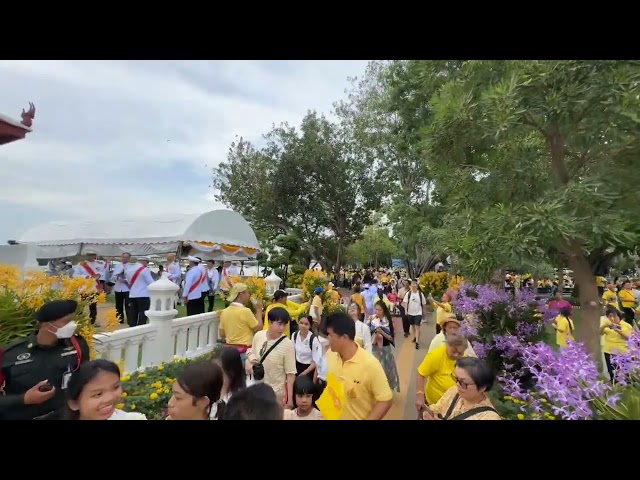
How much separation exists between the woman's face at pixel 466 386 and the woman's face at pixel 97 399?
1.84 meters

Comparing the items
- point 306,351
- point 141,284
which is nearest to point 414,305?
point 306,351

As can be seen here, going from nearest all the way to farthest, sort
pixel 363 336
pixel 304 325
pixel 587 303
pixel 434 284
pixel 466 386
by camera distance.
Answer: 1. pixel 466 386
2. pixel 304 325
3. pixel 587 303
4. pixel 363 336
5. pixel 434 284

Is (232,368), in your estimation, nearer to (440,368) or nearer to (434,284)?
(440,368)

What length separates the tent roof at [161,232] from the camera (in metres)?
10.8

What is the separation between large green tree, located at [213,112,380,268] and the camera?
66.3 feet

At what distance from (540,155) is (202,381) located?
4.48m

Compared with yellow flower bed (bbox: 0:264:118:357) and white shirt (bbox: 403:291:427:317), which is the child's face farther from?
white shirt (bbox: 403:291:427:317)

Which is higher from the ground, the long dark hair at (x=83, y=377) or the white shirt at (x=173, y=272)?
the white shirt at (x=173, y=272)

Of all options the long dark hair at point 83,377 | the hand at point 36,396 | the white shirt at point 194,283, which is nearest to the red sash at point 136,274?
the white shirt at point 194,283

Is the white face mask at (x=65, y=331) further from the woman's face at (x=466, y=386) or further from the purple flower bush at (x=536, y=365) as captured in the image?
the purple flower bush at (x=536, y=365)

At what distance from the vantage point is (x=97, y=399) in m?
1.99

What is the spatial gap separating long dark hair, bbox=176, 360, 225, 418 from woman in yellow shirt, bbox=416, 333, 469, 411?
1.86 meters

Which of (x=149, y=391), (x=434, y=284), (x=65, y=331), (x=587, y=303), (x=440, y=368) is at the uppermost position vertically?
(x=65, y=331)

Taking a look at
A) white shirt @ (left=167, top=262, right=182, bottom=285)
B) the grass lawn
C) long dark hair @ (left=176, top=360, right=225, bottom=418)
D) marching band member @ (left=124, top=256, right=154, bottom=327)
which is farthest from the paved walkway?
the grass lawn
